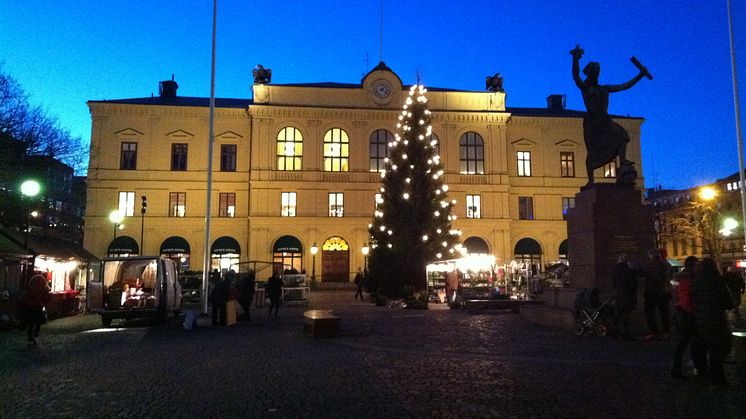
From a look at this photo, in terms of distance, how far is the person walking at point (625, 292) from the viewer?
483 inches

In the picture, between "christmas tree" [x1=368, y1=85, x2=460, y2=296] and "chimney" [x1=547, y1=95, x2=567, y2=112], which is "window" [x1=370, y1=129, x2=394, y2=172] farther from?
"chimney" [x1=547, y1=95, x2=567, y2=112]

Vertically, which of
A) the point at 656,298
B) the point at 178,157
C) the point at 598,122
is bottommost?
the point at 656,298

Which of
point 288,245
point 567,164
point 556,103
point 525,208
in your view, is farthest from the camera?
point 556,103

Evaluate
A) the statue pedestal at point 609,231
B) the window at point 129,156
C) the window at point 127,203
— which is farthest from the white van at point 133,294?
the window at point 129,156

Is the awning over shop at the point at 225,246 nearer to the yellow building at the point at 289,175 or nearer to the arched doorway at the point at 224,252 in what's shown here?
the arched doorway at the point at 224,252

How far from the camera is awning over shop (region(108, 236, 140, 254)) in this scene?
46.3 m

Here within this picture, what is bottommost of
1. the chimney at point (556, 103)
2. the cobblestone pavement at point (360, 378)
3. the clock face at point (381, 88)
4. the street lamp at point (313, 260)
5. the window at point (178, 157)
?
the cobblestone pavement at point (360, 378)

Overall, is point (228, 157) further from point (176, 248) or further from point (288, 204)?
point (176, 248)

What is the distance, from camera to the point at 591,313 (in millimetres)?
13602

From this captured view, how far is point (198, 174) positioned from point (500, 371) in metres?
42.8

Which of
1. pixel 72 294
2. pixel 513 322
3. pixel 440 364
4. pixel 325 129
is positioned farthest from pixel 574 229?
pixel 325 129

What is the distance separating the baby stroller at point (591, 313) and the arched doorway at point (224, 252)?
123ft

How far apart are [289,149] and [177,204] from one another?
34.2 ft

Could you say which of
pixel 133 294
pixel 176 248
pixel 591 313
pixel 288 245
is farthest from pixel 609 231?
pixel 176 248
